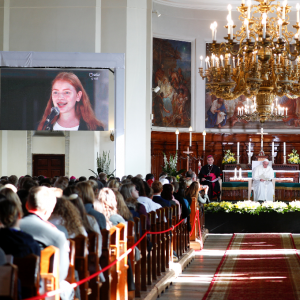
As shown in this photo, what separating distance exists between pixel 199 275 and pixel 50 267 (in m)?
5.21

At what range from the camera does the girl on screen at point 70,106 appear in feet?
51.3

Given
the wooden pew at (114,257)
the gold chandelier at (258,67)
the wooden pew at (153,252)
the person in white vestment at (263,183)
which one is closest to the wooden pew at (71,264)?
the wooden pew at (114,257)

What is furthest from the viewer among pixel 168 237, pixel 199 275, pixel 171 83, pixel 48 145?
pixel 171 83

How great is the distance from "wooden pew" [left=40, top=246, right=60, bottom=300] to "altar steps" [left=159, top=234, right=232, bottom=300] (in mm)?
3618

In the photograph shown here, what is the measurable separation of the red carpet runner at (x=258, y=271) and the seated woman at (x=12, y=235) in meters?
3.89

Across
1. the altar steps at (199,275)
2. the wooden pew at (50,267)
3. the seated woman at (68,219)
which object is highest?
the seated woman at (68,219)

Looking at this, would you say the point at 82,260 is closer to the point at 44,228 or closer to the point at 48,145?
the point at 44,228

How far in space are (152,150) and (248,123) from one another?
5010 millimetres

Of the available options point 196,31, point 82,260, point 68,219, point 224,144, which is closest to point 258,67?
point 68,219

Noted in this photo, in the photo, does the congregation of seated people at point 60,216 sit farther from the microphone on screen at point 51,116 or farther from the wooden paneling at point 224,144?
the wooden paneling at point 224,144

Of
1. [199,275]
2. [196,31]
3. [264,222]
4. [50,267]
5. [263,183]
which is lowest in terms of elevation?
[199,275]

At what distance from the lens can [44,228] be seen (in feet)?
12.6

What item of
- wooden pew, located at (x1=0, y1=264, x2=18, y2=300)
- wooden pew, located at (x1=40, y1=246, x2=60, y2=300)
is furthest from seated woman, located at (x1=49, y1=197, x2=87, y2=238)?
wooden pew, located at (x1=0, y1=264, x2=18, y2=300)

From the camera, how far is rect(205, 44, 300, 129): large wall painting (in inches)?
924
